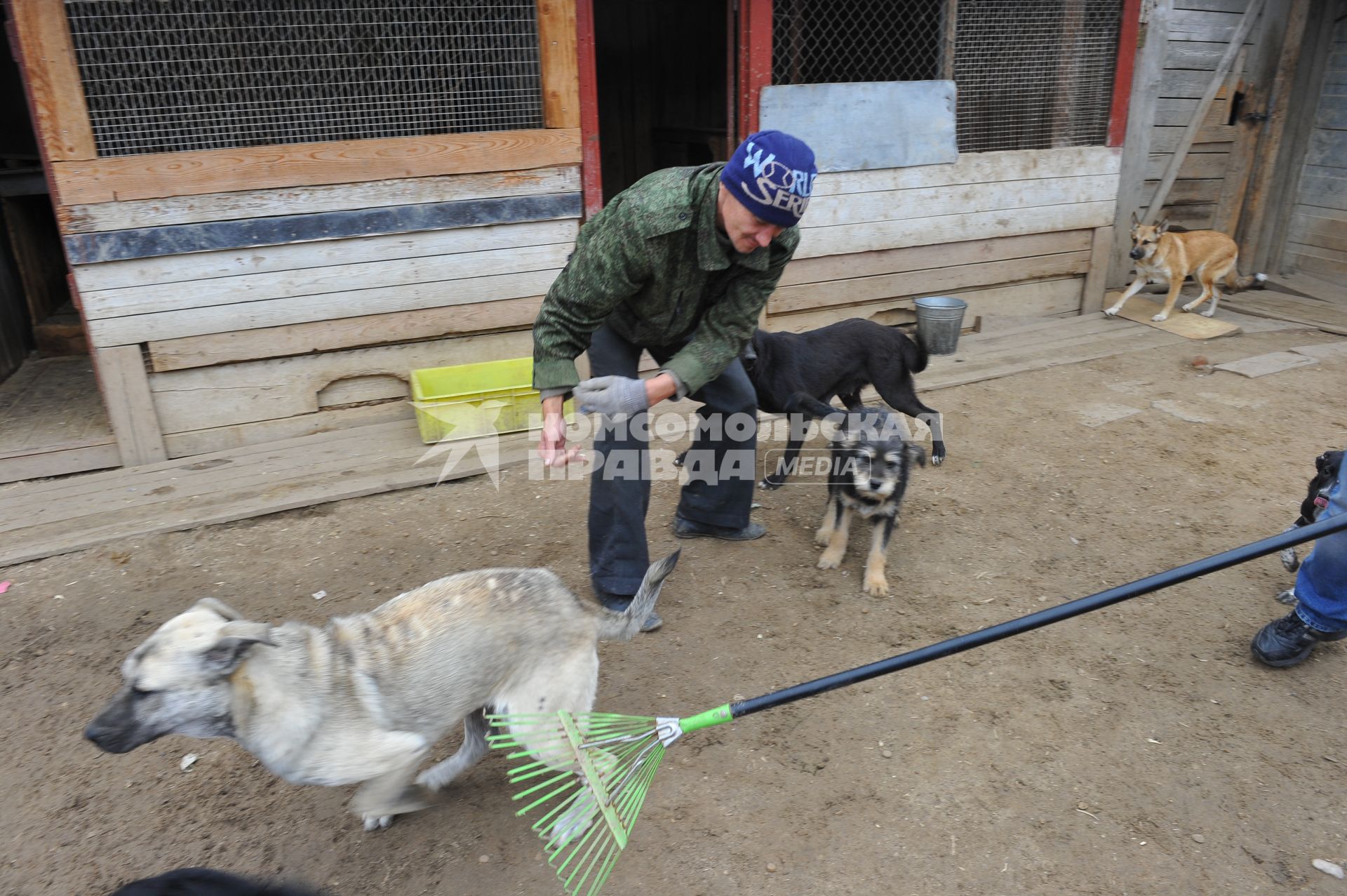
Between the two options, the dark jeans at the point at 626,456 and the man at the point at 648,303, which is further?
the dark jeans at the point at 626,456

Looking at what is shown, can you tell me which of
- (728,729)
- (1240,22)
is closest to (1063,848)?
(728,729)

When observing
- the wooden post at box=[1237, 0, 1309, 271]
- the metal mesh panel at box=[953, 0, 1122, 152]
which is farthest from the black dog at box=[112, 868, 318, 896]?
the wooden post at box=[1237, 0, 1309, 271]

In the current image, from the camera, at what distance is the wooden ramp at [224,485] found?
404cm

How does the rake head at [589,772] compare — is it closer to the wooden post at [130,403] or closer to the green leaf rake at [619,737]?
the green leaf rake at [619,737]

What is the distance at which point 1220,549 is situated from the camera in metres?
3.81

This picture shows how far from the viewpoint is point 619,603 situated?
3.29 m

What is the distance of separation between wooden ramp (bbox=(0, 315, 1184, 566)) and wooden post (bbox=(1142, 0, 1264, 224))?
16.7 feet

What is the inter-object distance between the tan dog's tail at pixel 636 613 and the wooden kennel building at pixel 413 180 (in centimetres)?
319

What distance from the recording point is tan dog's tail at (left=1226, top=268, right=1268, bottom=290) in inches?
313

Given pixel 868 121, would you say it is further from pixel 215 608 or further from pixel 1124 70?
pixel 215 608

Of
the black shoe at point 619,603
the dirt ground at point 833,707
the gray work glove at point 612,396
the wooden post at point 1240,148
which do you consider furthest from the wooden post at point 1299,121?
the gray work glove at point 612,396

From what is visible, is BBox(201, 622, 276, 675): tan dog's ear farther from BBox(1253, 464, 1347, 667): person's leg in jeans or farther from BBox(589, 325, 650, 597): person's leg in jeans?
BBox(1253, 464, 1347, 667): person's leg in jeans

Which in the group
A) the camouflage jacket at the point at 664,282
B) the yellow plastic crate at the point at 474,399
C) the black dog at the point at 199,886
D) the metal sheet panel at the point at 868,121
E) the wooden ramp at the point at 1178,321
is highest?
the metal sheet panel at the point at 868,121

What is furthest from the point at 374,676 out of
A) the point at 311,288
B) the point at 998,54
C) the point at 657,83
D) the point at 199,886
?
the point at 657,83
